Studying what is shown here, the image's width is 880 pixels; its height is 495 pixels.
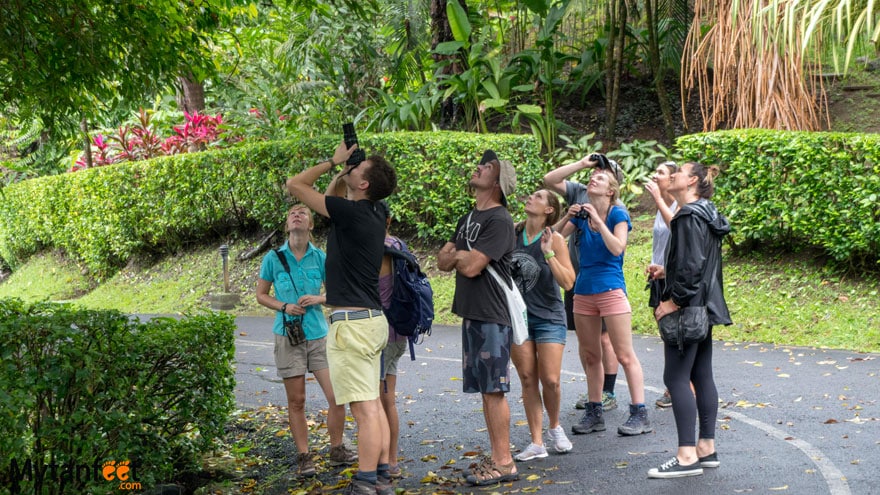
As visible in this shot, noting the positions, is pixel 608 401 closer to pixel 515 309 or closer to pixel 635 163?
pixel 515 309

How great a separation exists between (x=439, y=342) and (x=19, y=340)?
7519 mm

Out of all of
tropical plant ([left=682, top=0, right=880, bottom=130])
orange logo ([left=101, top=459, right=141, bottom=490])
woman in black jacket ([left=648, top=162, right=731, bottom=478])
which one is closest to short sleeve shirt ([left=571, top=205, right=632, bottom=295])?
woman in black jacket ([left=648, top=162, right=731, bottom=478])

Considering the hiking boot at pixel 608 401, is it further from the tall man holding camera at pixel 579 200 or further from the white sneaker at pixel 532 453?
the white sneaker at pixel 532 453

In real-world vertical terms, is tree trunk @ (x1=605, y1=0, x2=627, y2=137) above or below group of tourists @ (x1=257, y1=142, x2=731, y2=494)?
above

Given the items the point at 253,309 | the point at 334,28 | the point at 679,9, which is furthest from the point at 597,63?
the point at 253,309

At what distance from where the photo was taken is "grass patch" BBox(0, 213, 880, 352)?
1071 cm

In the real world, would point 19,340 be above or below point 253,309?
above

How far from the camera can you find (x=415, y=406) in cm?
846

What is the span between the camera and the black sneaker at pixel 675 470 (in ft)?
18.9

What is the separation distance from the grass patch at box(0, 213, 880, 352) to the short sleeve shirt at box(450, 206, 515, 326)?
291 centimetres

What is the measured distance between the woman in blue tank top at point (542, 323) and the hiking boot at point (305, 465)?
1426mm

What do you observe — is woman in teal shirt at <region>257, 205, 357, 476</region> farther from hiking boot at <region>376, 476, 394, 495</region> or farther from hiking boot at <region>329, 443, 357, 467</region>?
hiking boot at <region>376, 476, 394, 495</region>

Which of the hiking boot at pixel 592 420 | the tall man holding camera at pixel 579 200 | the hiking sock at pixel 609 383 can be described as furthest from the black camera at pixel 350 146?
the hiking sock at pixel 609 383

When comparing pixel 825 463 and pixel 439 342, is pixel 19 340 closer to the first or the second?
pixel 825 463
